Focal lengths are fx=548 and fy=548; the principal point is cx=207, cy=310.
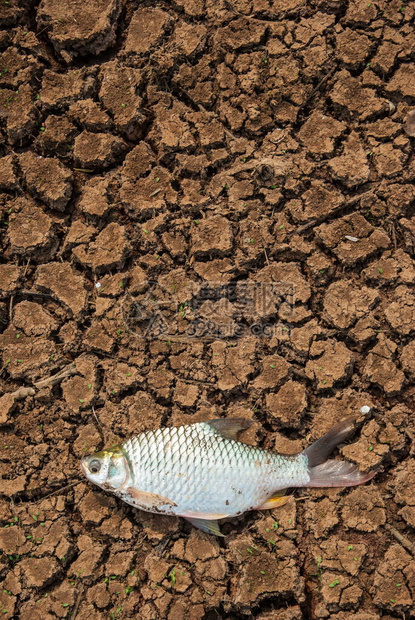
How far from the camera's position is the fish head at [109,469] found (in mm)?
2885

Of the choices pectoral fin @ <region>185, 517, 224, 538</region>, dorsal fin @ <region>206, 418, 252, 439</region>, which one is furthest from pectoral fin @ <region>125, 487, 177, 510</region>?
dorsal fin @ <region>206, 418, 252, 439</region>

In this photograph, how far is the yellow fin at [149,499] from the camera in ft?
9.41

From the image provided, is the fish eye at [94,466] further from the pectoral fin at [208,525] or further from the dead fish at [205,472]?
the pectoral fin at [208,525]

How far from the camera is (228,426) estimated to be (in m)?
2.97

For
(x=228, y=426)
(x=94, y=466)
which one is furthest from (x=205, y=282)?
(x=94, y=466)

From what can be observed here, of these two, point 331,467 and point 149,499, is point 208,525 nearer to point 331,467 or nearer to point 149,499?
point 149,499

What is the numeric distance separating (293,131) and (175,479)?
85.4 inches

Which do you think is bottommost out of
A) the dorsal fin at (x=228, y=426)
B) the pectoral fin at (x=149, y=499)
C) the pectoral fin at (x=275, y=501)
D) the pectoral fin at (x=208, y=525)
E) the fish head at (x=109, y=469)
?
the pectoral fin at (x=208, y=525)

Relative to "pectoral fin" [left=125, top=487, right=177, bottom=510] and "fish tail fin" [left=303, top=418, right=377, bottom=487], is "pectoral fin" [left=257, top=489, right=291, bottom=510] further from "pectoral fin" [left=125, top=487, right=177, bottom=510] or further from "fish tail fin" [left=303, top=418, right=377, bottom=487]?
"pectoral fin" [left=125, top=487, right=177, bottom=510]

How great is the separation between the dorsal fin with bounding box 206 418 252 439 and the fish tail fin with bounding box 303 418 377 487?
14.8 inches

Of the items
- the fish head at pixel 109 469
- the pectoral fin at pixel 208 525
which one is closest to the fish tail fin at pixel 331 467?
the pectoral fin at pixel 208 525

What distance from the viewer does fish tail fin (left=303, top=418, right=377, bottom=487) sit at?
2.92 m

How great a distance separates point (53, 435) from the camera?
3.15 m

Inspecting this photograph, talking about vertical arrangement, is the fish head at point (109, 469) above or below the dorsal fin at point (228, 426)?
below
